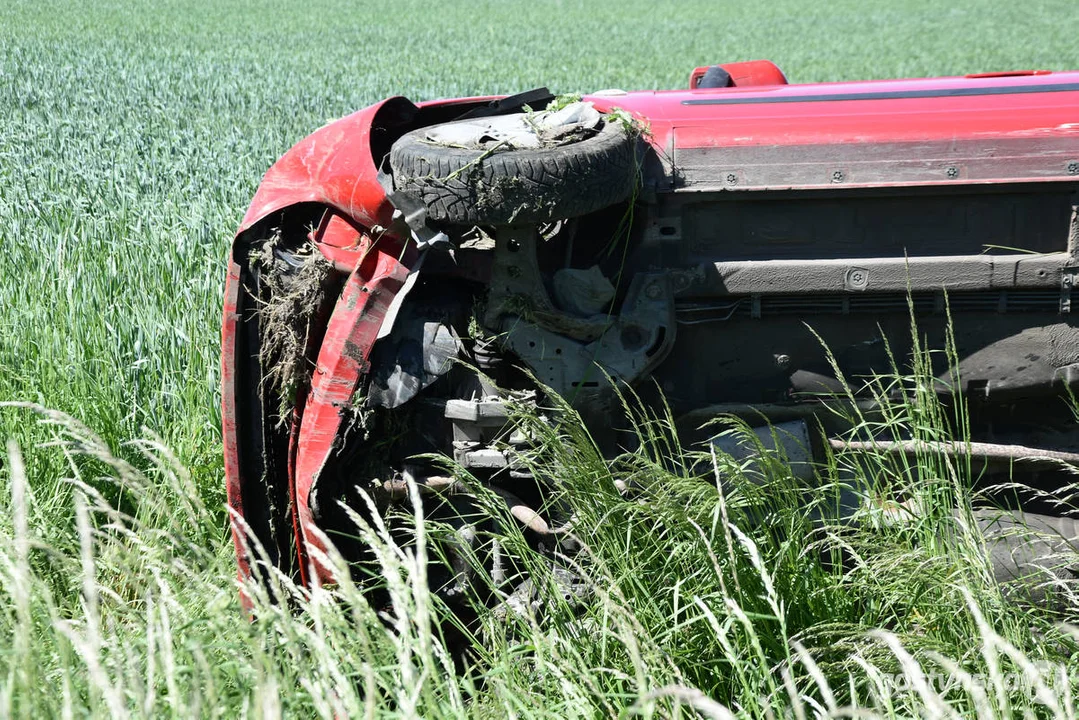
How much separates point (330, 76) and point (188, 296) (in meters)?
15.9

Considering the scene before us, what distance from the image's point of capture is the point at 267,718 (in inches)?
57.0

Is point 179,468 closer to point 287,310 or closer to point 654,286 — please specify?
point 287,310

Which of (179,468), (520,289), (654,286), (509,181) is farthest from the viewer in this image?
(654,286)

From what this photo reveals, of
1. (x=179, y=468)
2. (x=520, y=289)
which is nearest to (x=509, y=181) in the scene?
(x=520, y=289)

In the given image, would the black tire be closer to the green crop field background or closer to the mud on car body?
the mud on car body

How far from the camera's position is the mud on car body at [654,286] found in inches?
121

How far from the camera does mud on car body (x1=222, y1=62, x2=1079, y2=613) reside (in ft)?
10.1

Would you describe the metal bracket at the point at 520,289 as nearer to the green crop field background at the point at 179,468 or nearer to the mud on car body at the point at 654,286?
the mud on car body at the point at 654,286

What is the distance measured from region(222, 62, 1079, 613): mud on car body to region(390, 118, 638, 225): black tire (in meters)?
0.03

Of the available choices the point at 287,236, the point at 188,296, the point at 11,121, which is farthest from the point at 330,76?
A: the point at 287,236

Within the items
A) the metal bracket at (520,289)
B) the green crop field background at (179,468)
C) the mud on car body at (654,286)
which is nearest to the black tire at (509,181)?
the mud on car body at (654,286)

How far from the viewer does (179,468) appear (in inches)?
83.0

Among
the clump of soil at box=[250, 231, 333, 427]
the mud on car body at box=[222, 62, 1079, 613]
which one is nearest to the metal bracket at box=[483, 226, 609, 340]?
A: the mud on car body at box=[222, 62, 1079, 613]

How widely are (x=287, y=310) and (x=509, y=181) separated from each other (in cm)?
85
